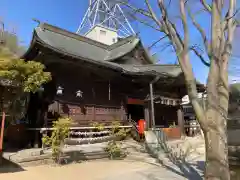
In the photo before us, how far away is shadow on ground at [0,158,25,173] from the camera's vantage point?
23.9 feet

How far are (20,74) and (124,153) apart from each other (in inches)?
228

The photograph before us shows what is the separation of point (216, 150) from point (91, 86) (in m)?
10.3

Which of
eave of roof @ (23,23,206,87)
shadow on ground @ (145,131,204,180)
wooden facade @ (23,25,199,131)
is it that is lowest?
shadow on ground @ (145,131,204,180)

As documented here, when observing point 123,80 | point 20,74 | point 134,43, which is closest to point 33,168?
point 20,74

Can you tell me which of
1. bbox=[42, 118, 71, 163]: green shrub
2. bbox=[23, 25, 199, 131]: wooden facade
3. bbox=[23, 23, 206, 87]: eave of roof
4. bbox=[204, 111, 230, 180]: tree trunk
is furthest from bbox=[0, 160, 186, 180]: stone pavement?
bbox=[23, 23, 206, 87]: eave of roof

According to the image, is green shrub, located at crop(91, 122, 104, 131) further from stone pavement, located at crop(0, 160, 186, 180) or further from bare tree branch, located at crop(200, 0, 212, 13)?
bare tree branch, located at crop(200, 0, 212, 13)

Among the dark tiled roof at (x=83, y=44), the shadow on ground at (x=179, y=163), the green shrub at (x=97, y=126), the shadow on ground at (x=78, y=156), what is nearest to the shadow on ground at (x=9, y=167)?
the shadow on ground at (x=78, y=156)

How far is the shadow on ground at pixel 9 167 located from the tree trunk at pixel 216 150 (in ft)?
19.6

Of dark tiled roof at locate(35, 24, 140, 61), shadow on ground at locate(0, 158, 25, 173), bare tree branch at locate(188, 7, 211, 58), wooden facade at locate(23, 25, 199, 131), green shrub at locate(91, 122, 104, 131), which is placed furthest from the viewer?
dark tiled roof at locate(35, 24, 140, 61)

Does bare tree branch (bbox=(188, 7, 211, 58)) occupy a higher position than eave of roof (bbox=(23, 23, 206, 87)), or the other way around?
eave of roof (bbox=(23, 23, 206, 87))

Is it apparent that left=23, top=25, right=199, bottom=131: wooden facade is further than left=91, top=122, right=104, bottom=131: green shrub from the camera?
No

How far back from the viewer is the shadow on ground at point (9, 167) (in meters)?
7.29

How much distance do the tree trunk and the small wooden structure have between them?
8488 mm

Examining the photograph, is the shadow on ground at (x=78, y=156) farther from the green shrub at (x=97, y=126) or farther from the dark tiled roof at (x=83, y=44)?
the dark tiled roof at (x=83, y=44)
